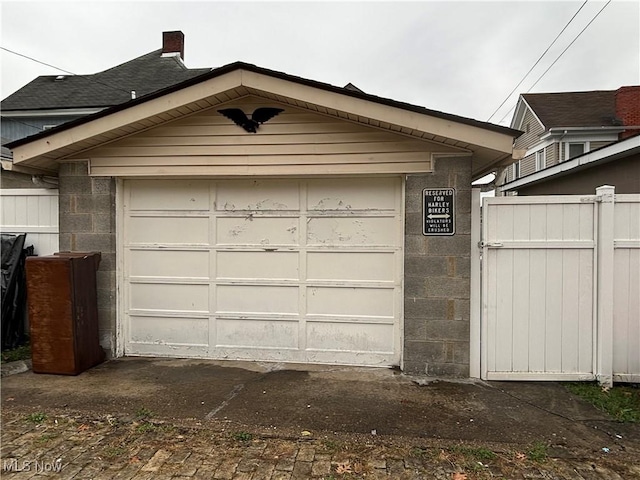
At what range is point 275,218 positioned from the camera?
4.94 meters

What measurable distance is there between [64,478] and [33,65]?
1623 cm

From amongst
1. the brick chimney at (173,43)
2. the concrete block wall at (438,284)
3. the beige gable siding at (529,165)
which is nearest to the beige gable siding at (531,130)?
the beige gable siding at (529,165)

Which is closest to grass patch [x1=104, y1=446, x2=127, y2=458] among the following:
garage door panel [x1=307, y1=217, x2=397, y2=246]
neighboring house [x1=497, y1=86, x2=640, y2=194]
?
garage door panel [x1=307, y1=217, x2=397, y2=246]

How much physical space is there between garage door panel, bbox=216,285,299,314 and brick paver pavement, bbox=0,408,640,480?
187 cm

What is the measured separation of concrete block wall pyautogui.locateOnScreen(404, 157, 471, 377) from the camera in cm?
440

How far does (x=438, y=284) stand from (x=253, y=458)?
2.62 meters

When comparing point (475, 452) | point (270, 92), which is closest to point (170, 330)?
point (270, 92)

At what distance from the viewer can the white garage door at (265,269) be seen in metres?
4.77

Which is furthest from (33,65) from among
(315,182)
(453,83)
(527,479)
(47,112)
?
(527,479)

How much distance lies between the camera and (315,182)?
4855mm

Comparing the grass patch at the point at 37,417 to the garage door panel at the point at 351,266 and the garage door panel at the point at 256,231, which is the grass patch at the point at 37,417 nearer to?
the garage door panel at the point at 256,231

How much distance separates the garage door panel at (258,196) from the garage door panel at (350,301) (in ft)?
3.57

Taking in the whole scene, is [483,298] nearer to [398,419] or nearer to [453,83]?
[398,419]

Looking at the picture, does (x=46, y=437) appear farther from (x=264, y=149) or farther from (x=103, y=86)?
(x=103, y=86)
